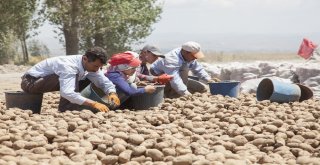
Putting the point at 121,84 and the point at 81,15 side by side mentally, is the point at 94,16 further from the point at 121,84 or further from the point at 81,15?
the point at 121,84

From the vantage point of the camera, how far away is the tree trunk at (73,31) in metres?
17.9

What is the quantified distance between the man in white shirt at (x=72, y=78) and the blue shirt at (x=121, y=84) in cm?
18

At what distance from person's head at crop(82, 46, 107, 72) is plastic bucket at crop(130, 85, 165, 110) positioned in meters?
0.63

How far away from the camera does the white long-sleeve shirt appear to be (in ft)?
17.9

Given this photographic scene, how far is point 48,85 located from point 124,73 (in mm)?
821

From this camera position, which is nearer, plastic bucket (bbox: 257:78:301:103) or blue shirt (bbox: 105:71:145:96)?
blue shirt (bbox: 105:71:145:96)

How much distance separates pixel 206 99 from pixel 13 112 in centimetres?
230

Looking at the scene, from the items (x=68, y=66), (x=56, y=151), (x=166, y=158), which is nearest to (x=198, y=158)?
(x=166, y=158)

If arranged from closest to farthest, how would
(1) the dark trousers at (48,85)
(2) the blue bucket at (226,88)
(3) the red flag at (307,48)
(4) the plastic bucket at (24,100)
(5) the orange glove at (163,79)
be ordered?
(1) the dark trousers at (48,85) → (4) the plastic bucket at (24,100) → (5) the orange glove at (163,79) → (2) the blue bucket at (226,88) → (3) the red flag at (307,48)

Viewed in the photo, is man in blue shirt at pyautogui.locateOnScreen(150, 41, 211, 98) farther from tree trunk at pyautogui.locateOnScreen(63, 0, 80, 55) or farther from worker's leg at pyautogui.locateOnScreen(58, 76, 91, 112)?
tree trunk at pyautogui.locateOnScreen(63, 0, 80, 55)

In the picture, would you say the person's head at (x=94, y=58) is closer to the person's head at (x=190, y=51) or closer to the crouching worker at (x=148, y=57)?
the crouching worker at (x=148, y=57)

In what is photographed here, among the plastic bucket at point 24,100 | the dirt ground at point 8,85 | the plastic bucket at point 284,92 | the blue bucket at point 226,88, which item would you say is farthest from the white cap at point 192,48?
the dirt ground at point 8,85

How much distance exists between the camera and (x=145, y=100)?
19.9 ft

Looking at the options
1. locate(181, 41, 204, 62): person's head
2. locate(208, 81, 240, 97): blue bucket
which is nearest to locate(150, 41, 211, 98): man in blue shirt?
locate(181, 41, 204, 62): person's head
